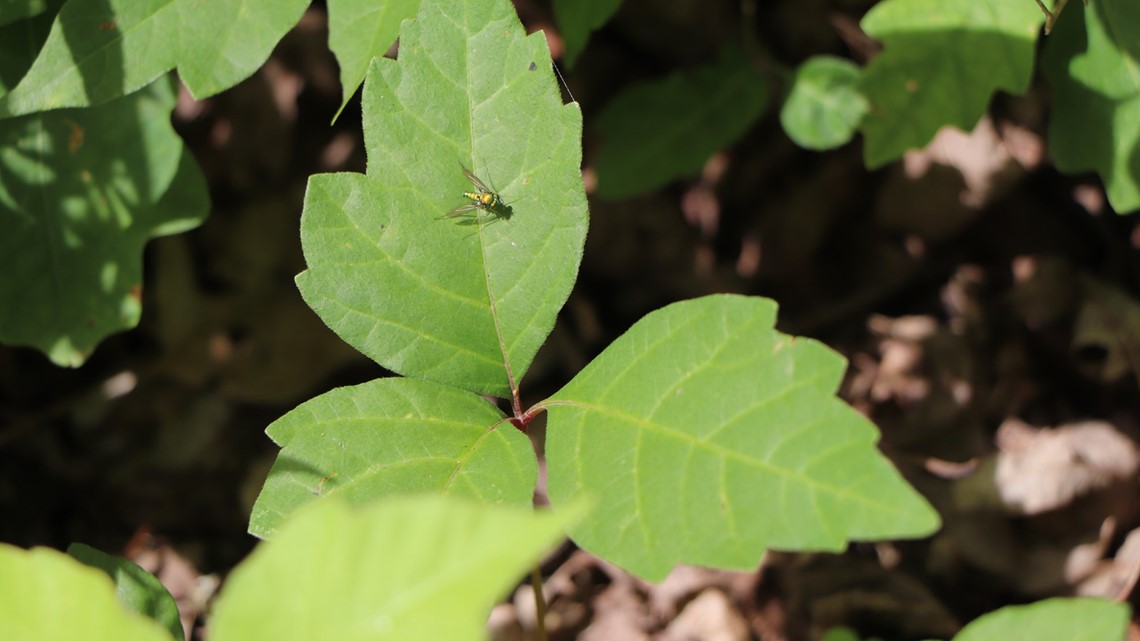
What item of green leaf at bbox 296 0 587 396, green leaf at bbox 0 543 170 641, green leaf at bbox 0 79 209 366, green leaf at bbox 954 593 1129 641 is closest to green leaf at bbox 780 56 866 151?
green leaf at bbox 296 0 587 396

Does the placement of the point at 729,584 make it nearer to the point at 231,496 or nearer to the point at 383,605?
the point at 231,496

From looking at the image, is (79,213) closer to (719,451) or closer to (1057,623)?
(719,451)

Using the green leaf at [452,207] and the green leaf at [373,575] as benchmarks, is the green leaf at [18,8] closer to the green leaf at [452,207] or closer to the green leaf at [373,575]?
the green leaf at [452,207]

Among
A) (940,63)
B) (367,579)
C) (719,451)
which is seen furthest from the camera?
(940,63)

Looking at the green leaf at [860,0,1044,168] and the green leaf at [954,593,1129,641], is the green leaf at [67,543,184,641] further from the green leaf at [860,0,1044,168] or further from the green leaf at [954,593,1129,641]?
the green leaf at [860,0,1044,168]

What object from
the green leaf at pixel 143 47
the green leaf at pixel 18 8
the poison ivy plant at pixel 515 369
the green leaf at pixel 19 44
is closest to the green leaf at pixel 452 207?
the poison ivy plant at pixel 515 369

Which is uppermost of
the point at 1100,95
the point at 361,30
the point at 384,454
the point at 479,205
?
the point at 361,30

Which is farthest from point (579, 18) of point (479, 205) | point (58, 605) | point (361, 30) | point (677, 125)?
point (58, 605)
